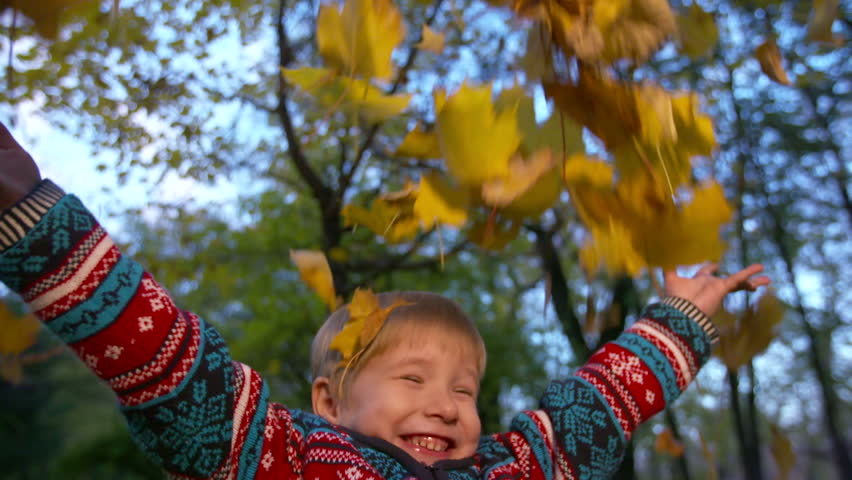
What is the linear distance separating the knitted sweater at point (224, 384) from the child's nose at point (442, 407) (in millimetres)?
79

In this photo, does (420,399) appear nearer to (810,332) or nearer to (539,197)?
(539,197)

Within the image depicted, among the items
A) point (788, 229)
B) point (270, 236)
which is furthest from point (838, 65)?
point (270, 236)

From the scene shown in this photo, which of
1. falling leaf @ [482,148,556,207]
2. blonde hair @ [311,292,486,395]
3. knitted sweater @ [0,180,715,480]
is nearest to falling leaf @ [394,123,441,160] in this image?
falling leaf @ [482,148,556,207]

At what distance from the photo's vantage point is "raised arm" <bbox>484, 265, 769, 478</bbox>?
4.09ft

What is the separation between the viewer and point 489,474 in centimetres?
121

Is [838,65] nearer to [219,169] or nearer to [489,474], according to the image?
[219,169]

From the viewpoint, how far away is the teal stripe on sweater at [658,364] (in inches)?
51.4

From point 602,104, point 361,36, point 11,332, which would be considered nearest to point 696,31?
point 602,104

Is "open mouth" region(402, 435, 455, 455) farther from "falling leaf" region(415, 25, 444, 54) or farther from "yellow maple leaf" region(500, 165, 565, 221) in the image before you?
"falling leaf" region(415, 25, 444, 54)

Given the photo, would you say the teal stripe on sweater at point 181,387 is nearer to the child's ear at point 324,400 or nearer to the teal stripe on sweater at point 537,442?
the child's ear at point 324,400

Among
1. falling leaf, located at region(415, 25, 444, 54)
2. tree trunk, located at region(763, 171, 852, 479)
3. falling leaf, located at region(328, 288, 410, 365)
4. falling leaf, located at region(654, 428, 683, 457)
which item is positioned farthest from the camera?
tree trunk, located at region(763, 171, 852, 479)

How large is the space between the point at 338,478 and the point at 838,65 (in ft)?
27.6

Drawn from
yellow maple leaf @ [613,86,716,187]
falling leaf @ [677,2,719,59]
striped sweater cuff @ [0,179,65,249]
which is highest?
falling leaf @ [677,2,719,59]

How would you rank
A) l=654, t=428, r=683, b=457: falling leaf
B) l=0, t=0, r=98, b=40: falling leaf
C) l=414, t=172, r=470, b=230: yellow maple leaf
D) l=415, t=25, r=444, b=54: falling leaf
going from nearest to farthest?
1. l=0, t=0, r=98, b=40: falling leaf
2. l=414, t=172, r=470, b=230: yellow maple leaf
3. l=415, t=25, r=444, b=54: falling leaf
4. l=654, t=428, r=683, b=457: falling leaf
